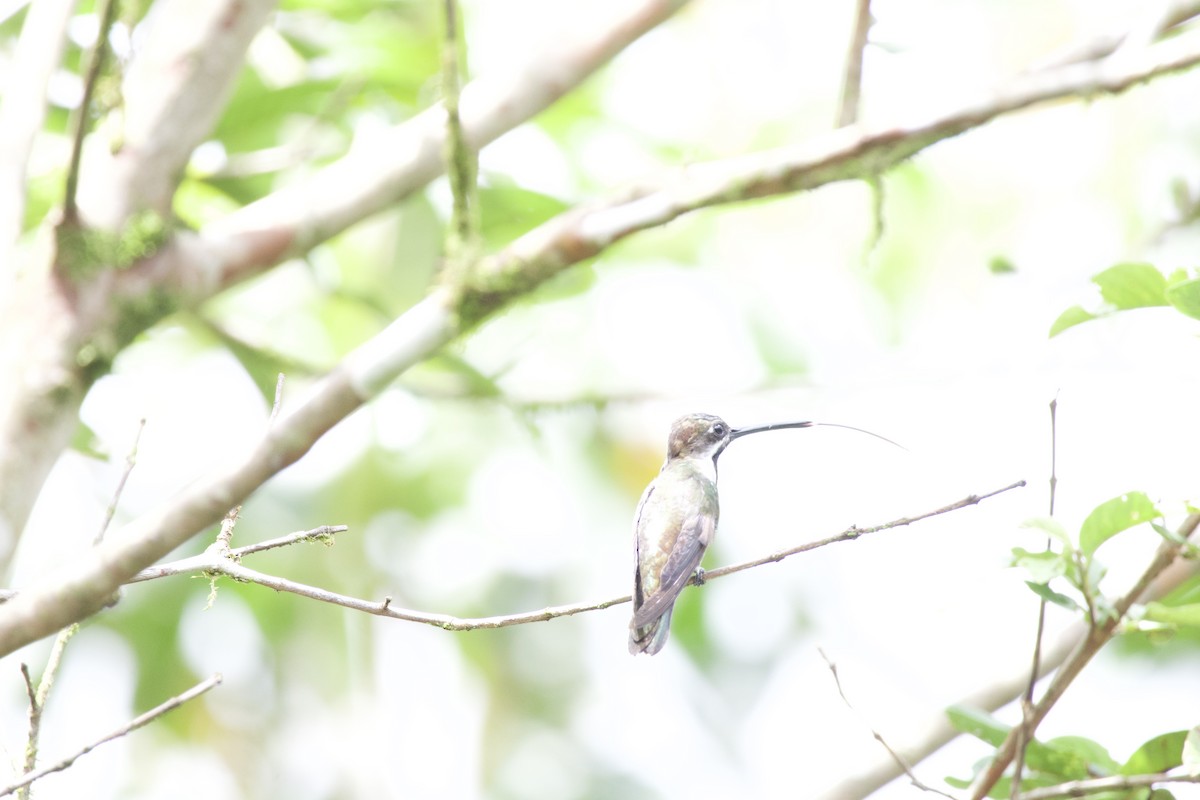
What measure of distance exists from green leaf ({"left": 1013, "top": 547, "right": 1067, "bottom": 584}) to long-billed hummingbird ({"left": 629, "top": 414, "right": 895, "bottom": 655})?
2.50ft

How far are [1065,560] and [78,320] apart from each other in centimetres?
237

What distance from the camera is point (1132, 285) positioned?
2.54 meters

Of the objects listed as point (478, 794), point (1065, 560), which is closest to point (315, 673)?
point (478, 794)

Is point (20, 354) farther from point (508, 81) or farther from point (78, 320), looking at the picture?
point (508, 81)

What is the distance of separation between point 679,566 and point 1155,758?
58.0 inches

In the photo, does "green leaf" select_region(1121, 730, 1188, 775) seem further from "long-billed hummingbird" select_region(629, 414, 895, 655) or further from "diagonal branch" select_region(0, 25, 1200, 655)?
"diagonal branch" select_region(0, 25, 1200, 655)

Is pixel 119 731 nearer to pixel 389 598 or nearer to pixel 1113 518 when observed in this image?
pixel 389 598

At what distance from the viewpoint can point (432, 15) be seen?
539 cm

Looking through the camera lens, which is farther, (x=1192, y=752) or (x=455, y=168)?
(x=455, y=168)

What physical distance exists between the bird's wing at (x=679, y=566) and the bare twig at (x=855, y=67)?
1.32 m

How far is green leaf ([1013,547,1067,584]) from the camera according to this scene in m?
2.29

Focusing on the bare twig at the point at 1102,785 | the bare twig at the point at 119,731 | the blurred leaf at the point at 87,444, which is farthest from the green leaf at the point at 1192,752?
the blurred leaf at the point at 87,444

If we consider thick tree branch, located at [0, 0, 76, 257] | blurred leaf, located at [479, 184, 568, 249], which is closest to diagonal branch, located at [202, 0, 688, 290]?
thick tree branch, located at [0, 0, 76, 257]

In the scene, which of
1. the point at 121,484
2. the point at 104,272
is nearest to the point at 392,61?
the point at 104,272
